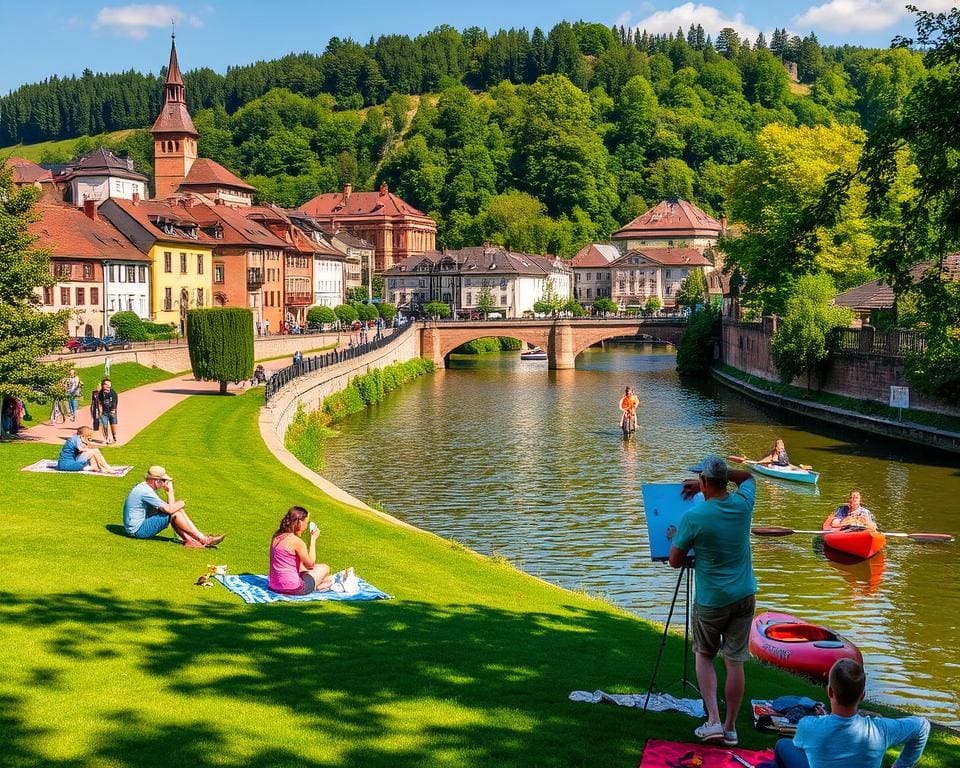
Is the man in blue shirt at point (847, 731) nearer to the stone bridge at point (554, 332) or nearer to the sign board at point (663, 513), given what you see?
the sign board at point (663, 513)

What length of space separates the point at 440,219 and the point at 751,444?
485 feet

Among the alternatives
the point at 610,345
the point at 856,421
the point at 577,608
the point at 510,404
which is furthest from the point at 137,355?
the point at 610,345

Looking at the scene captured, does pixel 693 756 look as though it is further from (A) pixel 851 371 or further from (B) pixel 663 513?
(A) pixel 851 371

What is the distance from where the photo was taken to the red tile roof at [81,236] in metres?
69.8

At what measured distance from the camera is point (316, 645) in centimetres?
1171

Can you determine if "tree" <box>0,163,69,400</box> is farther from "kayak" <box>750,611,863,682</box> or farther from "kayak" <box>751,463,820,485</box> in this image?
"kayak" <box>751,463,820,485</box>

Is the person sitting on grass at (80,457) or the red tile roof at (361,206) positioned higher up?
the red tile roof at (361,206)

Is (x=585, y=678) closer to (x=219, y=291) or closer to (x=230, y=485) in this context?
(x=230, y=485)

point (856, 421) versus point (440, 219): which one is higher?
point (440, 219)

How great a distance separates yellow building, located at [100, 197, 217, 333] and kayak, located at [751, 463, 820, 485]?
53699 millimetres

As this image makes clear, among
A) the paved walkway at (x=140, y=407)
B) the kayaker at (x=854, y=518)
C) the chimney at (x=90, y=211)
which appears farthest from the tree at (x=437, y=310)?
the kayaker at (x=854, y=518)

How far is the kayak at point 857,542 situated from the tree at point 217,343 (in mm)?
29485

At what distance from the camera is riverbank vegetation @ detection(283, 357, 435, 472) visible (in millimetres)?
41344

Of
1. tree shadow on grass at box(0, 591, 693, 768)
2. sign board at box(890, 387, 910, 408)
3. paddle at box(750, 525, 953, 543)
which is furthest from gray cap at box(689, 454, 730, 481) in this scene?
sign board at box(890, 387, 910, 408)
